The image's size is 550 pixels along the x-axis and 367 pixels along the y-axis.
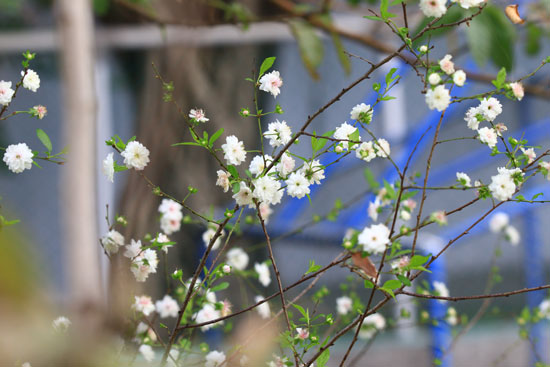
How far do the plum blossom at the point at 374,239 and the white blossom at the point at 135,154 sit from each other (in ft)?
0.71

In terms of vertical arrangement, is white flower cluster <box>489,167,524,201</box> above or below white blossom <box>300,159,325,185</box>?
below

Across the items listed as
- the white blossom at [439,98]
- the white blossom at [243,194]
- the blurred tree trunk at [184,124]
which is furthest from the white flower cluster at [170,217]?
the blurred tree trunk at [184,124]

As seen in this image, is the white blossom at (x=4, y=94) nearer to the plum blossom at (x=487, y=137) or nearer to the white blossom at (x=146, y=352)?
the white blossom at (x=146, y=352)

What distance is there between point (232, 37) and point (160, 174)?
2.48 ft

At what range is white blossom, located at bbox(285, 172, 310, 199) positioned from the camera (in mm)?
556

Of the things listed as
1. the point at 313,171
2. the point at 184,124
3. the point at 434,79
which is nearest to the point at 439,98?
the point at 434,79

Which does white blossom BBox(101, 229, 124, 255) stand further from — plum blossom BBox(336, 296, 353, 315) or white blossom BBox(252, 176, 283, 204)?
plum blossom BBox(336, 296, 353, 315)

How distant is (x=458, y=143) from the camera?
8.75ft

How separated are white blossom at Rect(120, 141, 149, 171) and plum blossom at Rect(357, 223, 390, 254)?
0.71 feet

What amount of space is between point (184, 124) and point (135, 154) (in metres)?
1.01

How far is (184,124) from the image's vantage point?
1.57 m

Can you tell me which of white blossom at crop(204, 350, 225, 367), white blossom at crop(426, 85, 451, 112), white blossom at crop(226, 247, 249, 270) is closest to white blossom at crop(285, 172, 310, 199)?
white blossom at crop(426, 85, 451, 112)

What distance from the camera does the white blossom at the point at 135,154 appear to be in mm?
569

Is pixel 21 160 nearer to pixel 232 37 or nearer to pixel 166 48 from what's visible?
pixel 166 48
